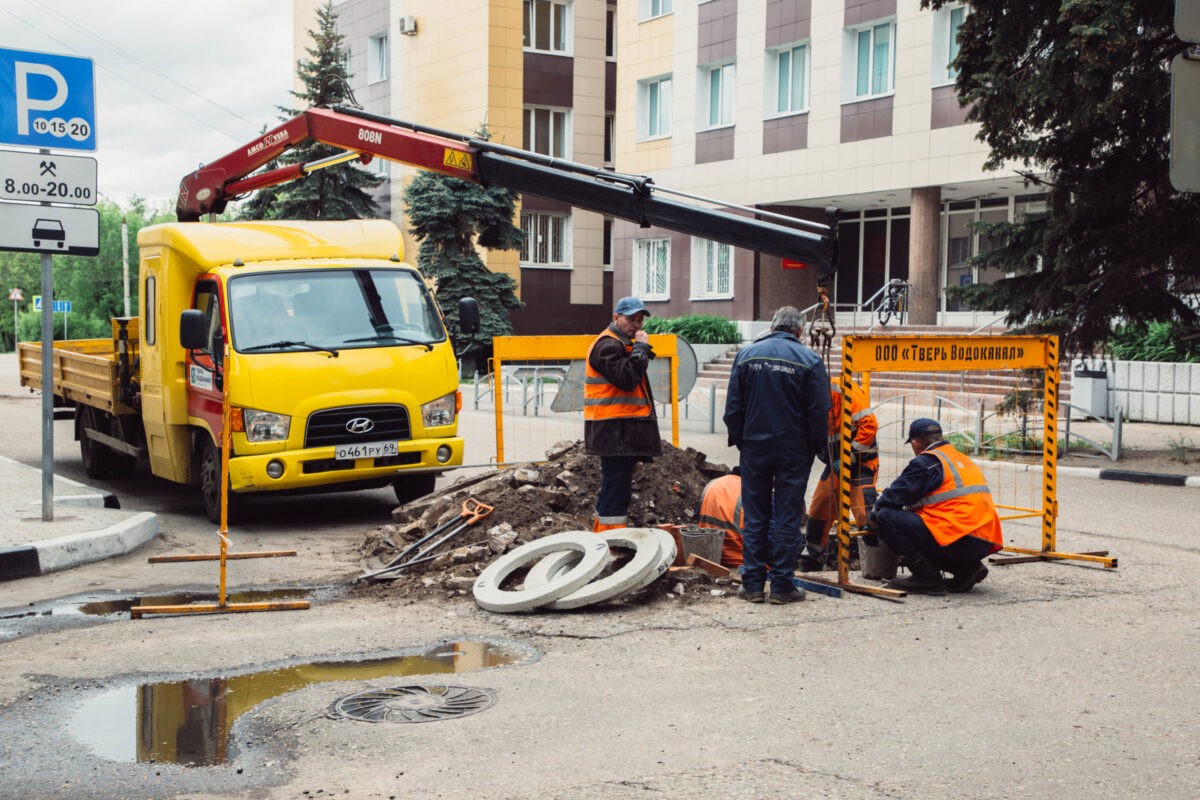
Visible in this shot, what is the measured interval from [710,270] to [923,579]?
2841 cm

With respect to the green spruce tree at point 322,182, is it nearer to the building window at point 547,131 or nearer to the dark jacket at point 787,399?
the building window at point 547,131

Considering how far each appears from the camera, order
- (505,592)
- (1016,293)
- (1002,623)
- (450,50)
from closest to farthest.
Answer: (1002,623), (505,592), (1016,293), (450,50)

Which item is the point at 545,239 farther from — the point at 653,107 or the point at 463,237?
the point at 653,107

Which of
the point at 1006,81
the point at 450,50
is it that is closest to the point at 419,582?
the point at 1006,81

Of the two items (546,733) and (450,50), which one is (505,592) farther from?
(450,50)

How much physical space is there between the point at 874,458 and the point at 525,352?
4.22 m

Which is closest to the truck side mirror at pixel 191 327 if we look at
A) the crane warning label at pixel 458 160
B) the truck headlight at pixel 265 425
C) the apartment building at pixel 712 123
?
the truck headlight at pixel 265 425

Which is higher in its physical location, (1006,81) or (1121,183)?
(1006,81)

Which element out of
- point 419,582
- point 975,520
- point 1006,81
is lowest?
point 419,582

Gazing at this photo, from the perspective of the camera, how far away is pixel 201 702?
5926mm

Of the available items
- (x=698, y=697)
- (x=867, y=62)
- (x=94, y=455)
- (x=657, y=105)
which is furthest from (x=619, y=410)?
(x=657, y=105)

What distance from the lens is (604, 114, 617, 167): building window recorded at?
147ft

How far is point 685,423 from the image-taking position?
2328 cm

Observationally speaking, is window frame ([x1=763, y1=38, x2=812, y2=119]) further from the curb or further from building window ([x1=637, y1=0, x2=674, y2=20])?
the curb
